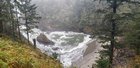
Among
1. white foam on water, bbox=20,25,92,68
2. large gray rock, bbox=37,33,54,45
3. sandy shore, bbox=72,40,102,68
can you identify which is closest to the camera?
sandy shore, bbox=72,40,102,68

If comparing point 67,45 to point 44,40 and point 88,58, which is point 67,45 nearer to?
point 44,40

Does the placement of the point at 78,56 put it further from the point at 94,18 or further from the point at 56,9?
the point at 56,9

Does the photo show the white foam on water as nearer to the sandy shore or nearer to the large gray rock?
the sandy shore

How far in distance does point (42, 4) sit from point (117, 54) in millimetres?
63388

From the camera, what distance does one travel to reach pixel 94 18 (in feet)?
233

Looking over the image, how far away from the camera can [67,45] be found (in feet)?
179

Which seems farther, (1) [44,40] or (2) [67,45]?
(1) [44,40]

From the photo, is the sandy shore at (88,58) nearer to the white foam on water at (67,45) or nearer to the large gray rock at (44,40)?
the white foam on water at (67,45)

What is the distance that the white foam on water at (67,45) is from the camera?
44.7 m

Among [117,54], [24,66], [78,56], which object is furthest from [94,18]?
[24,66]

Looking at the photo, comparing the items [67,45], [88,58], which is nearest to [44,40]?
[67,45]

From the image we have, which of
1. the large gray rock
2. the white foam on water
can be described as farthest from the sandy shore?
the large gray rock

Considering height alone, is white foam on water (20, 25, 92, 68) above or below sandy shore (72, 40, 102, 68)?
below

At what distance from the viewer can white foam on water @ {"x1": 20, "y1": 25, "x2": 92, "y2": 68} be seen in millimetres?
44688
